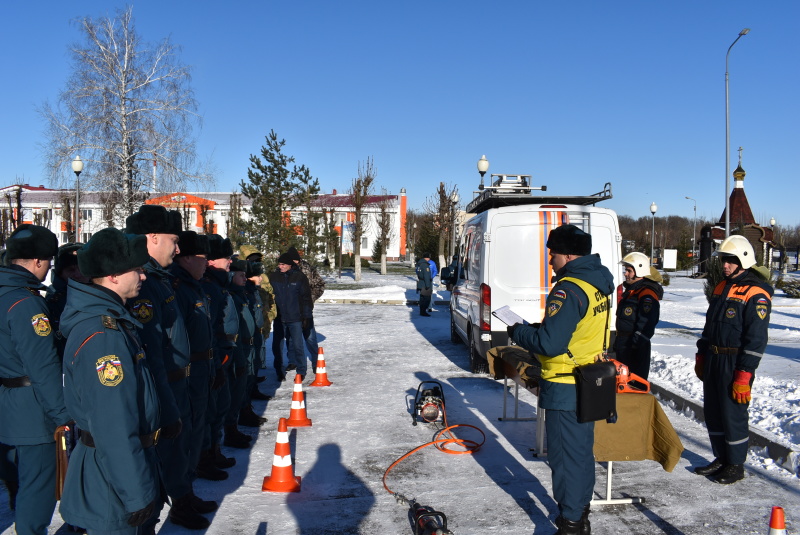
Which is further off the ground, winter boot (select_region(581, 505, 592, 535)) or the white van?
the white van

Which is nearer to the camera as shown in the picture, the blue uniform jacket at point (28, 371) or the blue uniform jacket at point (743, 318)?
the blue uniform jacket at point (28, 371)

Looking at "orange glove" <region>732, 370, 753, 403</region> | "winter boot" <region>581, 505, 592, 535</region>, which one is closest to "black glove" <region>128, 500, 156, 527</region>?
"winter boot" <region>581, 505, 592, 535</region>

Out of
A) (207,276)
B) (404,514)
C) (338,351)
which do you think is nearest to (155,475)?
(404,514)

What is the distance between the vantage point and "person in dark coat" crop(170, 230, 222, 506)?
457 centimetres

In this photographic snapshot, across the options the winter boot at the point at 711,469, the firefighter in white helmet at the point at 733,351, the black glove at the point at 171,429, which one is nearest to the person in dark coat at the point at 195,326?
the black glove at the point at 171,429

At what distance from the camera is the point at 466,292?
10.8m

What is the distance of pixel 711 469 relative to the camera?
5559mm

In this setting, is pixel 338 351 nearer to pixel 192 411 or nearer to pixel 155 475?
pixel 192 411

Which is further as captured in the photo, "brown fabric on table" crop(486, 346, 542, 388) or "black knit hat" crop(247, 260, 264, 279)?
"black knit hat" crop(247, 260, 264, 279)

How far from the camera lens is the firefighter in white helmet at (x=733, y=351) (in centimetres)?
527

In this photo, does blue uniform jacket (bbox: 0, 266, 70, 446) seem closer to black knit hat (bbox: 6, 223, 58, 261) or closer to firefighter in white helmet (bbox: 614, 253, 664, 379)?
black knit hat (bbox: 6, 223, 58, 261)

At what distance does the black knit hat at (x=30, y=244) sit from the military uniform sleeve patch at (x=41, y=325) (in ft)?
Answer: 1.79

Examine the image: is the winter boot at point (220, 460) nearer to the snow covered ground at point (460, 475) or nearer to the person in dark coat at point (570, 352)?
the snow covered ground at point (460, 475)

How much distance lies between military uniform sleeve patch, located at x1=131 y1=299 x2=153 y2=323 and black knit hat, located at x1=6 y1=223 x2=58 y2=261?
1.00m
